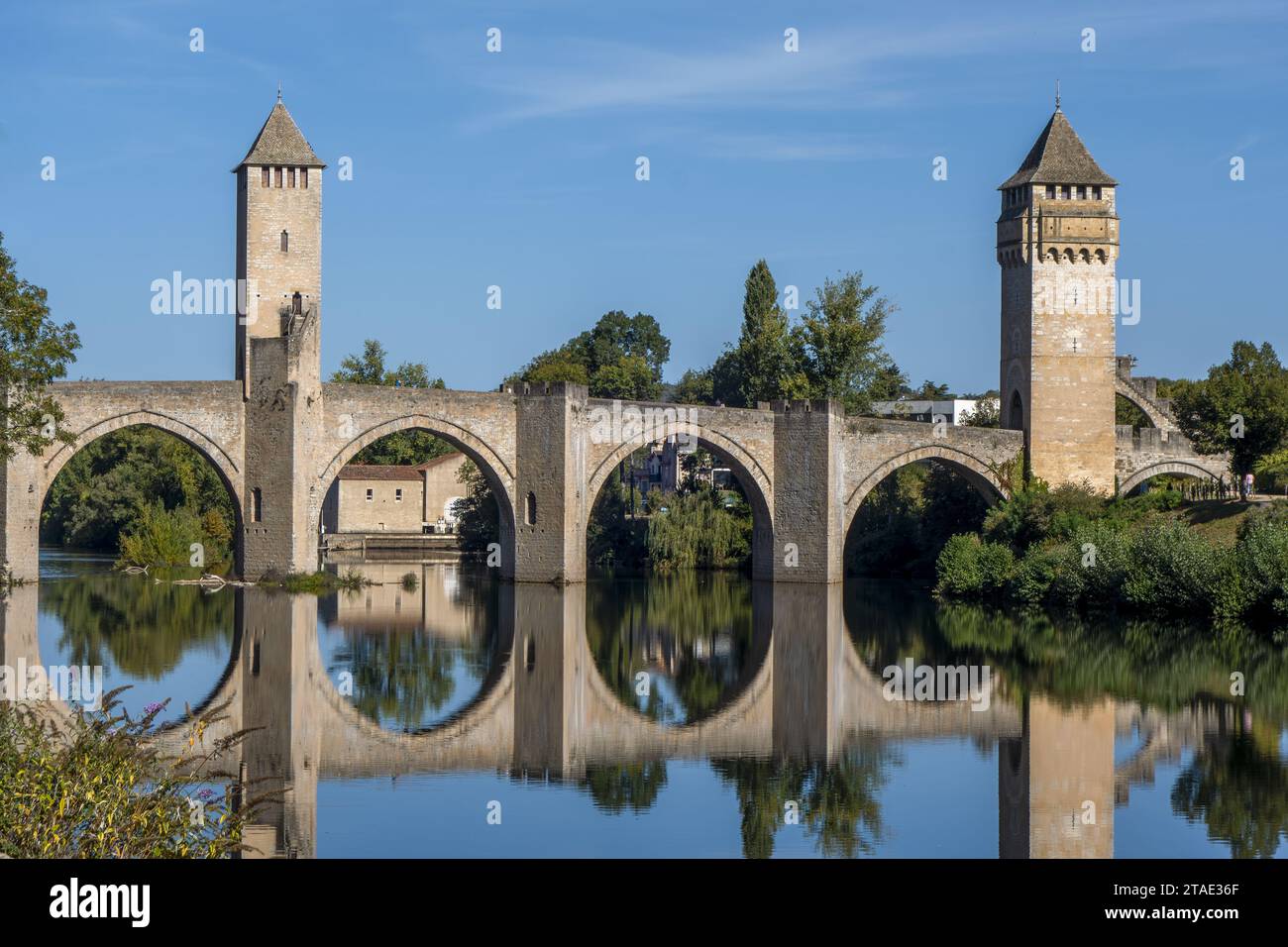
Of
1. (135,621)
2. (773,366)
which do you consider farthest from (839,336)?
(135,621)

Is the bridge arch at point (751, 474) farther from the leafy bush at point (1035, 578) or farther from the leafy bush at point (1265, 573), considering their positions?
the leafy bush at point (1265, 573)

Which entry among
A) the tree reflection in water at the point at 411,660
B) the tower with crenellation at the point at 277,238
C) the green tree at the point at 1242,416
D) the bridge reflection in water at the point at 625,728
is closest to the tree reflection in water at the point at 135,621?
the bridge reflection in water at the point at 625,728

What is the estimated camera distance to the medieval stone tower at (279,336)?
3269cm

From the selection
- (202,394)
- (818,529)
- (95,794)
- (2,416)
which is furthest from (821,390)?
(95,794)

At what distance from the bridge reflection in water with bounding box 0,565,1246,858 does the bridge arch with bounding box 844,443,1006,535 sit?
12645 millimetres

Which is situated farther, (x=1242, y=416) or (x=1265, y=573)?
(x=1242, y=416)

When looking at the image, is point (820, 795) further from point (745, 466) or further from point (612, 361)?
point (612, 361)

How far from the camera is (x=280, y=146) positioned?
34125mm

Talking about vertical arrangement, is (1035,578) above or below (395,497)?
below

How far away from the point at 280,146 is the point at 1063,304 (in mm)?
17970

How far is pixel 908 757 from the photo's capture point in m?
16.9

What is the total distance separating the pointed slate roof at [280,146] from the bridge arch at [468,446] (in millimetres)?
5350
